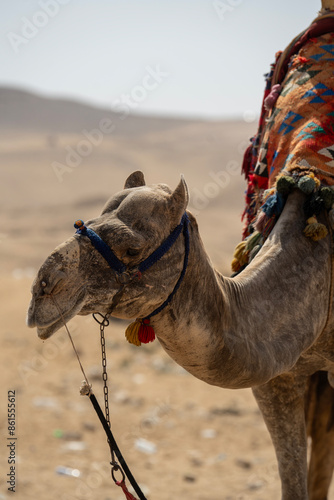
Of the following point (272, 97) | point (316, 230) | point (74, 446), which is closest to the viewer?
point (316, 230)

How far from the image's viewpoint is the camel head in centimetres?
233

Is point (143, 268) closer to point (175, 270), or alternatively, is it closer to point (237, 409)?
point (175, 270)

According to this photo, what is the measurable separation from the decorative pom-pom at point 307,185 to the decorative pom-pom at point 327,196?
0.05 metres

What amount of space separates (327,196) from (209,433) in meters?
4.49

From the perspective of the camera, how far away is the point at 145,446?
6754 millimetres

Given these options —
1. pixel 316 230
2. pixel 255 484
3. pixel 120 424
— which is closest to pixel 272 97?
pixel 316 230

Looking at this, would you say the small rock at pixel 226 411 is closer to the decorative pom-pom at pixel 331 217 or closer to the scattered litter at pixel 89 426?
the scattered litter at pixel 89 426

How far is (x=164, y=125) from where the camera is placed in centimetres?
6538

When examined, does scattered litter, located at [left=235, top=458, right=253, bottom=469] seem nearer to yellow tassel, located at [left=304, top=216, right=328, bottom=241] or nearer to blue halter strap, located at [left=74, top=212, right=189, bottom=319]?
yellow tassel, located at [left=304, top=216, right=328, bottom=241]

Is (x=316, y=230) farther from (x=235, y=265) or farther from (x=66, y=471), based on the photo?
(x=66, y=471)

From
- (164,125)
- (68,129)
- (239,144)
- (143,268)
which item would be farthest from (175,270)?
(164,125)

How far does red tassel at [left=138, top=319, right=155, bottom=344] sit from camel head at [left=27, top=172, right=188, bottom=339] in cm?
4

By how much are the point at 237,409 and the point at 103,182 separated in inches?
1134

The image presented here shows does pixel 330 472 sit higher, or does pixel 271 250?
pixel 271 250
